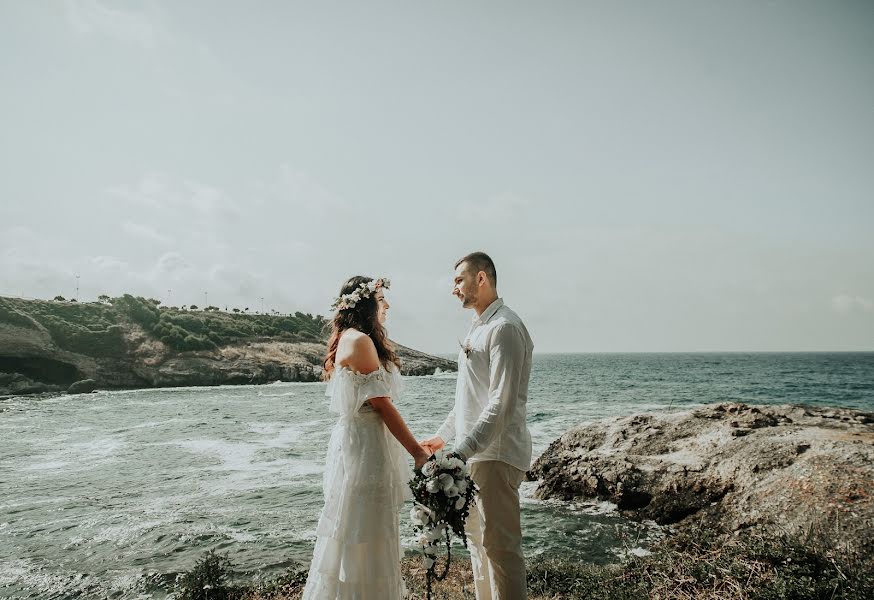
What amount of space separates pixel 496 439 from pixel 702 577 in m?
3.01

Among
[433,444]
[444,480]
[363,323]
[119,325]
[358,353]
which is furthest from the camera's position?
[119,325]

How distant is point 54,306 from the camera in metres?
63.3

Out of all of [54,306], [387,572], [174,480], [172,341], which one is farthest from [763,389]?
[54,306]

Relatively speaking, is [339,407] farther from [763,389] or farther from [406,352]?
[406,352]

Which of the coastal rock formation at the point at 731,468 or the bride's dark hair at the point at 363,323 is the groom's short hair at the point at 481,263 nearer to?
the bride's dark hair at the point at 363,323

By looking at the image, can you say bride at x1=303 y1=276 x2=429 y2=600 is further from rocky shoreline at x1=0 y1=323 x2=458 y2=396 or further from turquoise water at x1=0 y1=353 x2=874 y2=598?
rocky shoreline at x1=0 y1=323 x2=458 y2=396

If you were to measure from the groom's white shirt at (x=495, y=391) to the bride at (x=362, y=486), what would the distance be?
48 cm

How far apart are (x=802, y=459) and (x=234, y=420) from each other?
2704 cm

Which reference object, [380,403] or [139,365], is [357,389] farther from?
[139,365]

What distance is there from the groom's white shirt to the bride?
1.59 feet

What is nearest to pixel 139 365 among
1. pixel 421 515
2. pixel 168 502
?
pixel 168 502

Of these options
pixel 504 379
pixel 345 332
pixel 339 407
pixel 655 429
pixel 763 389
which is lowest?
pixel 763 389

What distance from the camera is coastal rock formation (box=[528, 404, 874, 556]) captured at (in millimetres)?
7086

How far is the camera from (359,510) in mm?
4000
